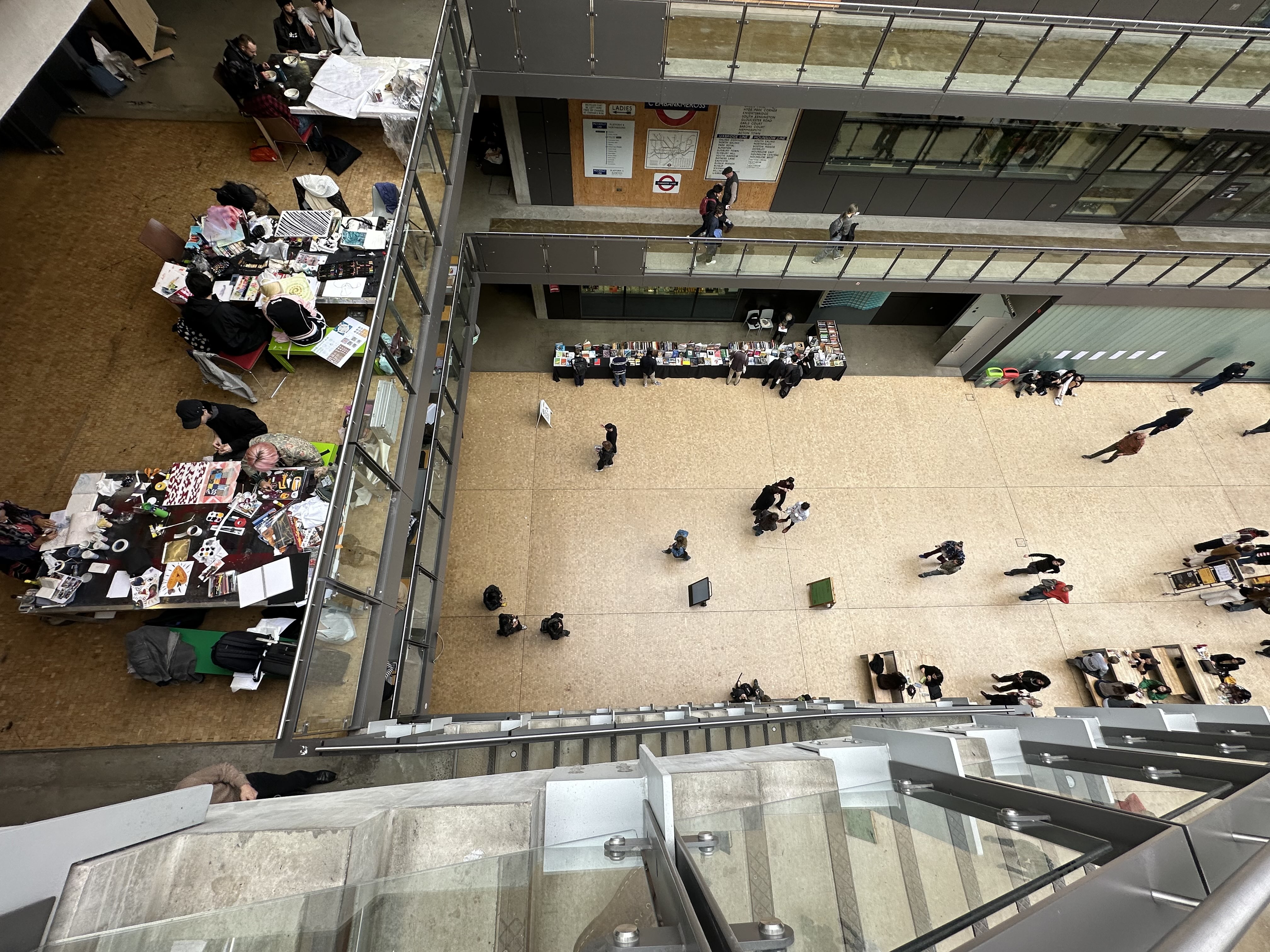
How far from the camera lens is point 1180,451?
38.8 ft

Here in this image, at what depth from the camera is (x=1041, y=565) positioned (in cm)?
974

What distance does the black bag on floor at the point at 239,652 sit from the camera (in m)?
5.09

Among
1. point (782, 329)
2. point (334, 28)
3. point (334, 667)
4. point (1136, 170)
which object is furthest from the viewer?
point (782, 329)

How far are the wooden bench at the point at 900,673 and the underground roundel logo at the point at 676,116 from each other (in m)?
10.8

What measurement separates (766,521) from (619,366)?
15.1 ft

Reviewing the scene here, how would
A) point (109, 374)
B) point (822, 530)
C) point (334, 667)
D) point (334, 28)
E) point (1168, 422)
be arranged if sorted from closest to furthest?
point (334, 667) < point (109, 374) < point (334, 28) < point (822, 530) < point (1168, 422)

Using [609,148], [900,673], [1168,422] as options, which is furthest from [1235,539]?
[609,148]

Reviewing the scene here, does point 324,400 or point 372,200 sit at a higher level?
point 372,200

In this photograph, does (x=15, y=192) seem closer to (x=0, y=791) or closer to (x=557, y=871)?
(x=0, y=791)

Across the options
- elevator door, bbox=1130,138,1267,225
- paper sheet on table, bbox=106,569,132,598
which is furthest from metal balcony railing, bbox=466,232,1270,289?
paper sheet on table, bbox=106,569,132,598

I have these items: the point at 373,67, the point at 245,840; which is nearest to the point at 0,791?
the point at 245,840

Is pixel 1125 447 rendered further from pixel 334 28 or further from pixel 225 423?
pixel 334 28

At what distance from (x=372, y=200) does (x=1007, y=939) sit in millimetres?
9336

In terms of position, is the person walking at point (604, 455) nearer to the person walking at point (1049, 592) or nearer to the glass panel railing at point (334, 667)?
the glass panel railing at point (334, 667)
